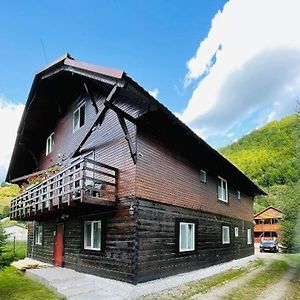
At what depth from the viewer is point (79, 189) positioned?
10.9 meters

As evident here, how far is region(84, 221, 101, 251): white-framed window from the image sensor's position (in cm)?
1334

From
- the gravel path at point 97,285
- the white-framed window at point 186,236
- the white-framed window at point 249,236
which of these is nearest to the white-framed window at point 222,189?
the white-framed window at point 186,236

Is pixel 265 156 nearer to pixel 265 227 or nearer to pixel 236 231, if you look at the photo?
pixel 265 227

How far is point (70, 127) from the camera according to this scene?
690 inches

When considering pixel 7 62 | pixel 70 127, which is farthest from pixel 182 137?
pixel 7 62

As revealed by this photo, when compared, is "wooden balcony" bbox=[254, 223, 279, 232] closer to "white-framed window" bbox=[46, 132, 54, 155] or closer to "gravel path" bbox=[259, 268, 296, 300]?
"gravel path" bbox=[259, 268, 296, 300]

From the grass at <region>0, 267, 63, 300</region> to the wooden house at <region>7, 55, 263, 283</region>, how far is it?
7.21 ft

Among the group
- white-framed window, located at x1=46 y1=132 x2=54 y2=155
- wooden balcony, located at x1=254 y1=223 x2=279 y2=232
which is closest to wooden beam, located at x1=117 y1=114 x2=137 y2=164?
white-framed window, located at x1=46 y1=132 x2=54 y2=155

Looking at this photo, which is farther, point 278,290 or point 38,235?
point 38,235

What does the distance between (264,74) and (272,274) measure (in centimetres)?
1944

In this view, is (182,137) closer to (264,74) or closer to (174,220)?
(174,220)

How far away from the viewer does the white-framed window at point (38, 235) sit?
64.8ft

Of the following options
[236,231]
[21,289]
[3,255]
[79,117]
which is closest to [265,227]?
[236,231]

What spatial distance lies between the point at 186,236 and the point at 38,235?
33.3ft
